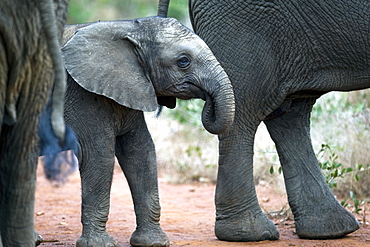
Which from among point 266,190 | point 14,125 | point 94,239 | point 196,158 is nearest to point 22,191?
point 14,125

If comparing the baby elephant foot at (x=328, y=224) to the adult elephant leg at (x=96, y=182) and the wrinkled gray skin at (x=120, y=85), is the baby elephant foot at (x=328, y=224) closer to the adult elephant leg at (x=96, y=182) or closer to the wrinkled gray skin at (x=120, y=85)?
the wrinkled gray skin at (x=120, y=85)

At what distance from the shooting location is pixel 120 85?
4414 mm

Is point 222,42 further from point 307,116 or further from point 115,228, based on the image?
point 115,228

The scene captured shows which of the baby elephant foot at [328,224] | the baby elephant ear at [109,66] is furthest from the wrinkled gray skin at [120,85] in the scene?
the baby elephant foot at [328,224]

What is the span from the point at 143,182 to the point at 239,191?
26.4 inches

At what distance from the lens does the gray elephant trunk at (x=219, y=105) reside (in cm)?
420

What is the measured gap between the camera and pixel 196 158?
903 centimetres

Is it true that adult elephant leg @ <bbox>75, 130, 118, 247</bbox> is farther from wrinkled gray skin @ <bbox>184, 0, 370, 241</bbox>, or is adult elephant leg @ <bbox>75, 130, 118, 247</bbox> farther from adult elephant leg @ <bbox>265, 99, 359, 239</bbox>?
adult elephant leg @ <bbox>265, 99, 359, 239</bbox>

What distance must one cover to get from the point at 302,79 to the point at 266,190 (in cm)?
331

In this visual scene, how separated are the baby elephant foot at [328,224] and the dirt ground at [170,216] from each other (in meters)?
0.07

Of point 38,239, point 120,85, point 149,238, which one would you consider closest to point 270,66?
point 120,85

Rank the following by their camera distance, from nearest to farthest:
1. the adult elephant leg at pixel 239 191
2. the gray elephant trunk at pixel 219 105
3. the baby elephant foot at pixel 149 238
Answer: the gray elephant trunk at pixel 219 105
the baby elephant foot at pixel 149 238
the adult elephant leg at pixel 239 191

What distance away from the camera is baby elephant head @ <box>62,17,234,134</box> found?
4352 millimetres

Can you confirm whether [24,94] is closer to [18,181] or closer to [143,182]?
[18,181]
